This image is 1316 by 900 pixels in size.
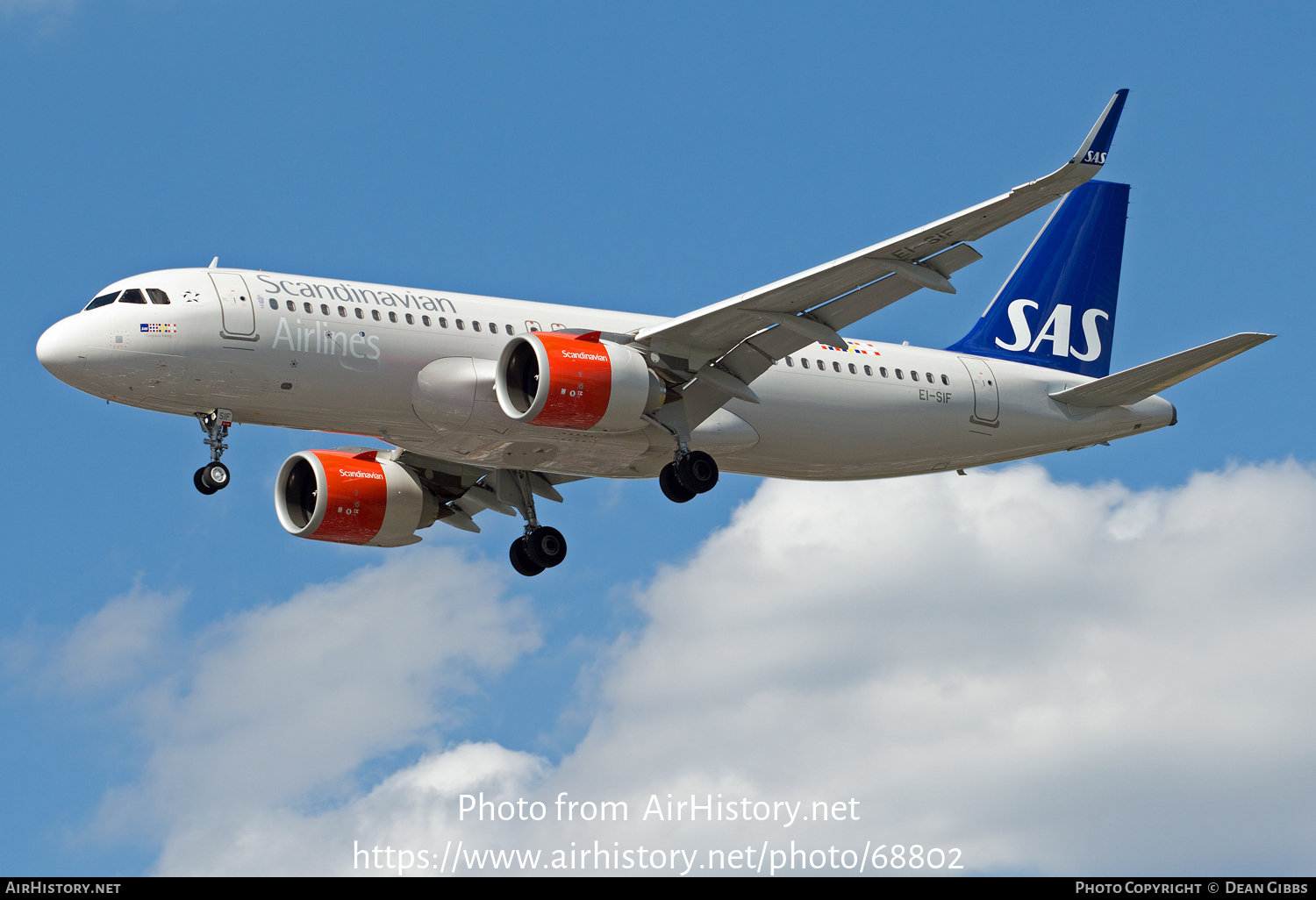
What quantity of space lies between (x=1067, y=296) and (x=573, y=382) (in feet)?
54.7

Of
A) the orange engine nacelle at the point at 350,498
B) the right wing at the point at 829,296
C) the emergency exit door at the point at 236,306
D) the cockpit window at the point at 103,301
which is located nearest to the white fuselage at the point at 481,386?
the emergency exit door at the point at 236,306

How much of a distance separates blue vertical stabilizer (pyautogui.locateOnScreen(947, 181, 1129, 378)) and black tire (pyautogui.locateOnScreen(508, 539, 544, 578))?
37.3 feet

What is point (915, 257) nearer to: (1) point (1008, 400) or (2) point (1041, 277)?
(1) point (1008, 400)

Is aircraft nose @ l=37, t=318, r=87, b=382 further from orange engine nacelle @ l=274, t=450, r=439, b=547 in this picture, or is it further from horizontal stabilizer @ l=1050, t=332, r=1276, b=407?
horizontal stabilizer @ l=1050, t=332, r=1276, b=407

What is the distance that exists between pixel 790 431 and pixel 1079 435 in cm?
788

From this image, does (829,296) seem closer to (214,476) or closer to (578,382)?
(578,382)

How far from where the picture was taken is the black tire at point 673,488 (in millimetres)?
35438

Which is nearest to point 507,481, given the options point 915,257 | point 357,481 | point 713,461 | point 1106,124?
point 357,481

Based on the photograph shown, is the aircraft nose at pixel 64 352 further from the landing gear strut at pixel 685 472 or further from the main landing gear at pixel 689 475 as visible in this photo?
the main landing gear at pixel 689 475

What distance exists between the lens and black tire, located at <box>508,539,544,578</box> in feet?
132

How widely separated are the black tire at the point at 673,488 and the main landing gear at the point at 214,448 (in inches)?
346

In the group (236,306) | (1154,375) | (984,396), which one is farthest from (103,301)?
(1154,375)

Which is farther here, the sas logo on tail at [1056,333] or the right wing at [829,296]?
the sas logo on tail at [1056,333]

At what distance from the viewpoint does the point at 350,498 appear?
39062 millimetres
